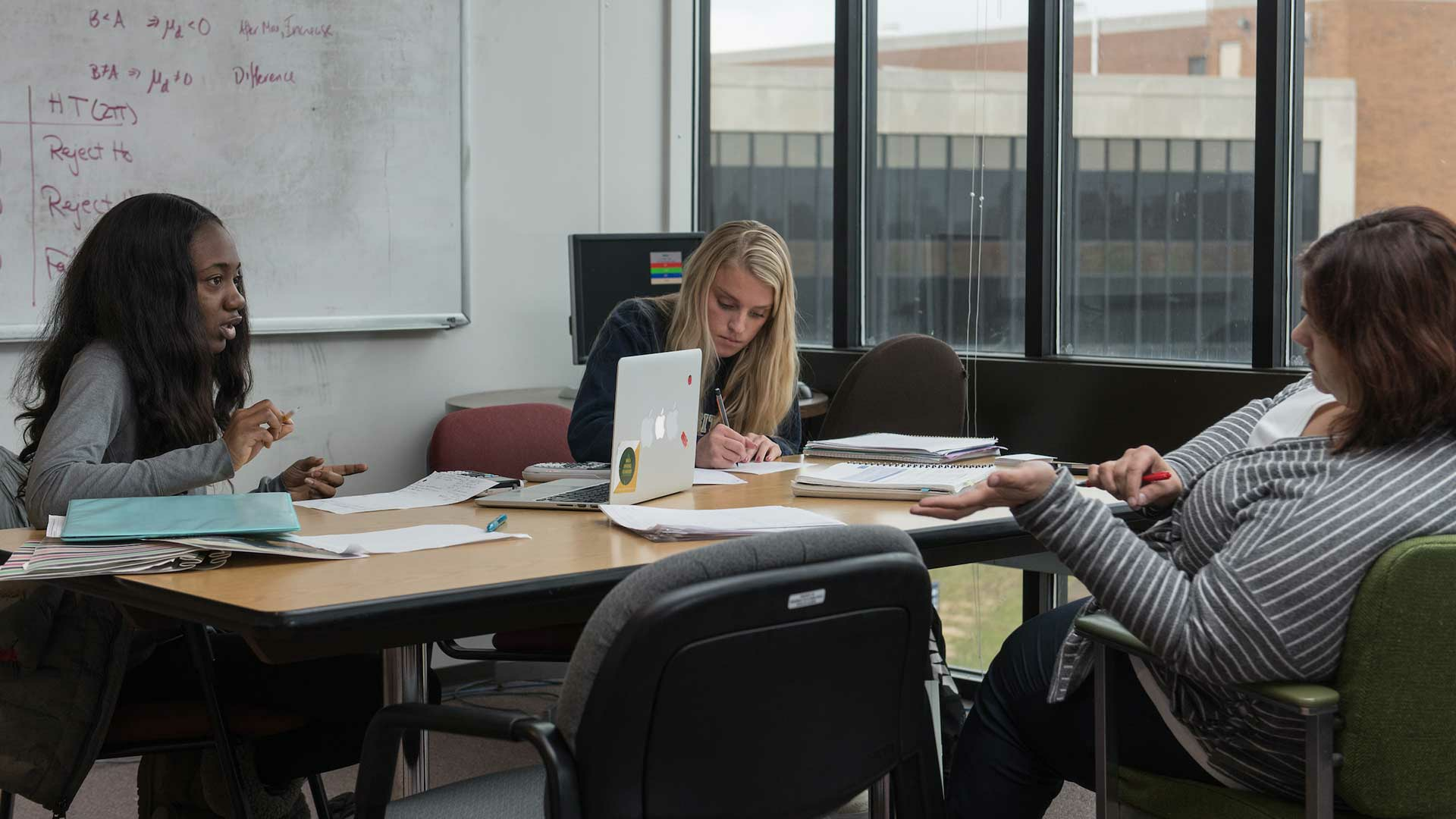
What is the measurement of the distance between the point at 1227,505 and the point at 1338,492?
0.19 meters

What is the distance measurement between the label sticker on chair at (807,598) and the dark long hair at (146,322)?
4.46 ft

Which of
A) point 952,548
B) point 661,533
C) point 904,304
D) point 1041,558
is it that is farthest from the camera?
point 904,304

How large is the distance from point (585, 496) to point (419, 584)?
66 cm

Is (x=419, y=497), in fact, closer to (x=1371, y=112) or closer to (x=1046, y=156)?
(x=1046, y=156)

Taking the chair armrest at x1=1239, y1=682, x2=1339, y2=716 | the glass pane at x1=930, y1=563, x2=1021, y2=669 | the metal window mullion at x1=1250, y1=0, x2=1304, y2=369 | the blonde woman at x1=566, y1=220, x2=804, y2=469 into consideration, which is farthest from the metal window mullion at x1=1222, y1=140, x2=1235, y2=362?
the chair armrest at x1=1239, y1=682, x2=1339, y2=716

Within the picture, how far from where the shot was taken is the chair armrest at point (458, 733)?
1.17 meters

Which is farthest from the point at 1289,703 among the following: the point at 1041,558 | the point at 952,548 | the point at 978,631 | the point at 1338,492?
the point at 978,631

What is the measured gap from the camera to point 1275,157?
3201 millimetres

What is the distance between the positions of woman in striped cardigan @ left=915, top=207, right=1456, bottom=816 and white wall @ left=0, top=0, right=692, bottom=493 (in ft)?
8.02

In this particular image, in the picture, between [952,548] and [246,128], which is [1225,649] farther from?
[246,128]

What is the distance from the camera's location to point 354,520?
1.97 metres

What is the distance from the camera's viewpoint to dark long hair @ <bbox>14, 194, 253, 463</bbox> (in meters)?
2.16

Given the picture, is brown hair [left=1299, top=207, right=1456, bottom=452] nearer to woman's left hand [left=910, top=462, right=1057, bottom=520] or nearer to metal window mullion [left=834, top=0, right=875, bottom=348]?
woman's left hand [left=910, top=462, right=1057, bottom=520]

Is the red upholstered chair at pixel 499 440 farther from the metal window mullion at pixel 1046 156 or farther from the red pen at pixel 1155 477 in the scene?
the red pen at pixel 1155 477
